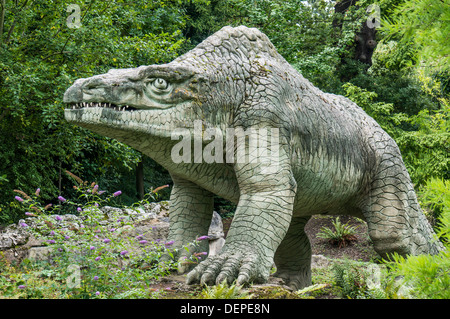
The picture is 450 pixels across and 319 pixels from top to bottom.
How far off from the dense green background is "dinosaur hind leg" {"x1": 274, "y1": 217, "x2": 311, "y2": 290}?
2011 millimetres

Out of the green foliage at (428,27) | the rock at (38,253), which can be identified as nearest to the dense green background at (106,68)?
the green foliage at (428,27)

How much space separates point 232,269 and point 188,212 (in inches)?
46.7

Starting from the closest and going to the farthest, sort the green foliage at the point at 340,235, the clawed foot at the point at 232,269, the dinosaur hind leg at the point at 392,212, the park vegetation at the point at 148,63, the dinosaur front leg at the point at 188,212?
the park vegetation at the point at 148,63 < the clawed foot at the point at 232,269 < the dinosaur front leg at the point at 188,212 < the dinosaur hind leg at the point at 392,212 < the green foliage at the point at 340,235

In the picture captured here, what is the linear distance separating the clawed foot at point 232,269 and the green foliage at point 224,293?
191 mm

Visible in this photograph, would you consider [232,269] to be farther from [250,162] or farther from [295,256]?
[295,256]

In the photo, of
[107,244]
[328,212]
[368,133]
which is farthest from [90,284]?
[368,133]

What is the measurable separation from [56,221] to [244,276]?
1.61 meters

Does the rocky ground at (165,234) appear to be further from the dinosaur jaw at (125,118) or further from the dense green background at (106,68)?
the dense green background at (106,68)

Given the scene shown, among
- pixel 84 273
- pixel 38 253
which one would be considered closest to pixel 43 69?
pixel 38 253

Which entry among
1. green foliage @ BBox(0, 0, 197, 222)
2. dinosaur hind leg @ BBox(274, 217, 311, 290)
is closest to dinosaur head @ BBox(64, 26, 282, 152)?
dinosaur hind leg @ BBox(274, 217, 311, 290)

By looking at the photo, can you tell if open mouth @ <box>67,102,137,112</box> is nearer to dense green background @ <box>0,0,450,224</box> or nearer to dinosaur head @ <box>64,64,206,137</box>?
dinosaur head @ <box>64,64,206,137</box>

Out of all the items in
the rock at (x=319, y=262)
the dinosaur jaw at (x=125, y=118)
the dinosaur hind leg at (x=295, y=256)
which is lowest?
the rock at (x=319, y=262)

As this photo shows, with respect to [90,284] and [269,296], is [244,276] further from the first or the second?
[90,284]

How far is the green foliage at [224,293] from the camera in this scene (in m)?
3.49
